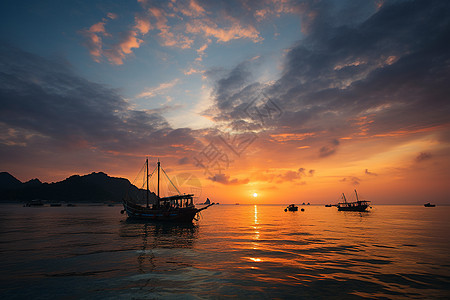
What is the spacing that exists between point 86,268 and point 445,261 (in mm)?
27510

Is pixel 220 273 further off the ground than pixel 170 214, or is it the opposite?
pixel 170 214

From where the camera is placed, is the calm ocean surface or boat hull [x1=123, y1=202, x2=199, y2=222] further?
boat hull [x1=123, y1=202, x2=199, y2=222]

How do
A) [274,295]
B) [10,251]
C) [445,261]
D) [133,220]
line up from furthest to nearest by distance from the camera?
[133,220], [10,251], [445,261], [274,295]

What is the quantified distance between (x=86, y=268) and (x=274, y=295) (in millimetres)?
12606

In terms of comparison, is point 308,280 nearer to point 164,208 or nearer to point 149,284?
point 149,284

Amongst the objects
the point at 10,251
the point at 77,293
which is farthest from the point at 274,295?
the point at 10,251

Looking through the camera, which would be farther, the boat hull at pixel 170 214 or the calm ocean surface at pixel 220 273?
the boat hull at pixel 170 214

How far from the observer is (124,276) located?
13.2 meters

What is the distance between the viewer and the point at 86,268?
15.0m

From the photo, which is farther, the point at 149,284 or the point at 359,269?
the point at 359,269

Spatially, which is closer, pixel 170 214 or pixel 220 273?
pixel 220 273

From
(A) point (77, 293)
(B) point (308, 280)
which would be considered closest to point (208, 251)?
(B) point (308, 280)

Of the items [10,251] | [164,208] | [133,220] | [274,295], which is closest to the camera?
[274,295]

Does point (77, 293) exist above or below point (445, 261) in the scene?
above
